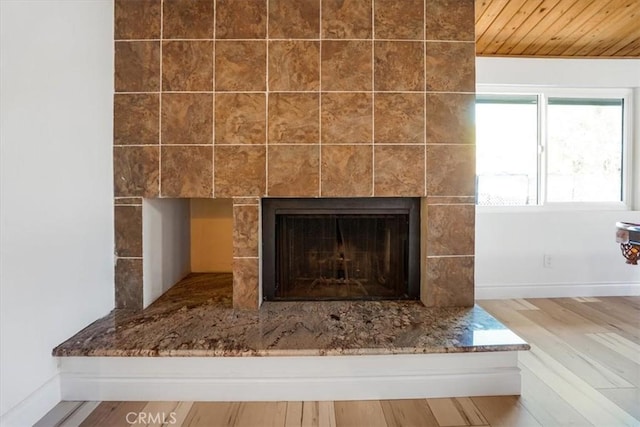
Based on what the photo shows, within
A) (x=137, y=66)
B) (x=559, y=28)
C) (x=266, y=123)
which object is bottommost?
(x=266, y=123)

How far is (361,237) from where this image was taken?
93.0 inches

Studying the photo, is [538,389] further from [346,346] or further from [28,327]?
[28,327]

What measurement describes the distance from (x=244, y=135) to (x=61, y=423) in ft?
5.35

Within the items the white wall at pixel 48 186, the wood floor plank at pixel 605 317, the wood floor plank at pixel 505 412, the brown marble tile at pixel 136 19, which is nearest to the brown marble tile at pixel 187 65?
the brown marble tile at pixel 136 19

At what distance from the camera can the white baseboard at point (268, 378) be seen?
1.65 meters

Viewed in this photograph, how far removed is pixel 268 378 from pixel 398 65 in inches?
74.3

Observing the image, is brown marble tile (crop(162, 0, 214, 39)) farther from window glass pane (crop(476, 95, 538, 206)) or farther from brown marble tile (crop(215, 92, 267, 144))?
window glass pane (crop(476, 95, 538, 206))

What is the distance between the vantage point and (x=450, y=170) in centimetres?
214

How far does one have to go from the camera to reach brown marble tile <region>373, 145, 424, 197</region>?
6.95 feet

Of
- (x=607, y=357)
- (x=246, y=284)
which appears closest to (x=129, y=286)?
(x=246, y=284)

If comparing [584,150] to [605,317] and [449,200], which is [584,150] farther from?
[449,200]

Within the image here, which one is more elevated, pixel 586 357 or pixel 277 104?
pixel 277 104

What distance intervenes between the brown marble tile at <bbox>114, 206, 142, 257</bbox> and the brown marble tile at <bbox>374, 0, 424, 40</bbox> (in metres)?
1.82

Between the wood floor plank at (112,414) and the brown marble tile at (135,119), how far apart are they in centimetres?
140
